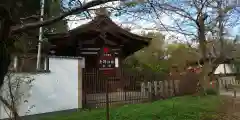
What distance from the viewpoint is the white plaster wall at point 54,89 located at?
1023 centimetres

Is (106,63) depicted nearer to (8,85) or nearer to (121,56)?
(8,85)

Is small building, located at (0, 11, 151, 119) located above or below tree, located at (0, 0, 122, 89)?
below

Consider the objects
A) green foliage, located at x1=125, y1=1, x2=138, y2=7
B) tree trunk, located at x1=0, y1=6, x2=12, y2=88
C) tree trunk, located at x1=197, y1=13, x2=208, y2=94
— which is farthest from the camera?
tree trunk, located at x1=197, y1=13, x2=208, y2=94

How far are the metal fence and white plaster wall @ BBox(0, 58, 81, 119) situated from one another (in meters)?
0.80

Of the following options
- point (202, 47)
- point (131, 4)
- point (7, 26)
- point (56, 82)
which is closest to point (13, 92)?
point (56, 82)

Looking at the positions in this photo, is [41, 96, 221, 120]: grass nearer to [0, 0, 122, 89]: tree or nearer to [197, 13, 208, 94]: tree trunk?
[0, 0, 122, 89]: tree

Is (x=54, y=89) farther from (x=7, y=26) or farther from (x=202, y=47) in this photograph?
(x=202, y=47)

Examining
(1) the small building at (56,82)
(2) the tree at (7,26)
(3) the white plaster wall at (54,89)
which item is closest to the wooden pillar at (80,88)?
(1) the small building at (56,82)

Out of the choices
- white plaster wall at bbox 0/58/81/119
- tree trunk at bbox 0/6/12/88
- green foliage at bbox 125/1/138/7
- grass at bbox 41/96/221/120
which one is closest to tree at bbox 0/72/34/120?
white plaster wall at bbox 0/58/81/119

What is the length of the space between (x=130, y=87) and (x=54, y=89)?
4.78 meters

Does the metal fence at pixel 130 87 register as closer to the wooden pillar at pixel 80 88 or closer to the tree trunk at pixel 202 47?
the wooden pillar at pixel 80 88

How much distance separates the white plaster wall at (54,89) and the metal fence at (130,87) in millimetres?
798

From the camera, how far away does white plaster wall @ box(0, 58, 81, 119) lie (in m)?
10.2

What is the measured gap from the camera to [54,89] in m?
11.0
